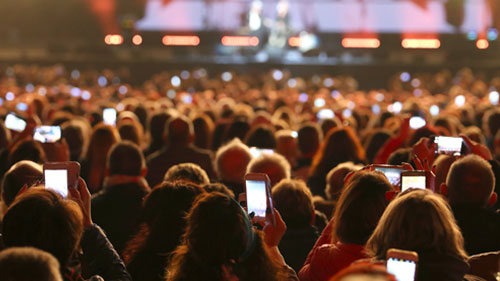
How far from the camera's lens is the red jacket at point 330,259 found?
459 cm

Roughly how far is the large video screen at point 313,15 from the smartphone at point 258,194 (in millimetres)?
28896

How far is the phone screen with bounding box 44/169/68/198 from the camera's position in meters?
5.16

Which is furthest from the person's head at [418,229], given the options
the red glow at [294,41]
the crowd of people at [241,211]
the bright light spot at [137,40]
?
the red glow at [294,41]

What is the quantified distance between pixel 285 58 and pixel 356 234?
112 feet

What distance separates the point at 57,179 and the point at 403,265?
258 cm

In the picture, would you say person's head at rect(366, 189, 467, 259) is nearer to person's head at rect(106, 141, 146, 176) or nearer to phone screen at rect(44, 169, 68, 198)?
phone screen at rect(44, 169, 68, 198)

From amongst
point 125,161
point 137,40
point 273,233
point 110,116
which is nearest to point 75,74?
point 137,40

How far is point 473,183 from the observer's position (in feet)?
19.2

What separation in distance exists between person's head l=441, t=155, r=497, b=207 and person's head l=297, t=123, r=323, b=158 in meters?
4.24

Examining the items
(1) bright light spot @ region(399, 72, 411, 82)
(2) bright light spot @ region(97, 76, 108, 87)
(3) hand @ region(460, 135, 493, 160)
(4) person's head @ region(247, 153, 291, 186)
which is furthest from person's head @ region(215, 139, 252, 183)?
(1) bright light spot @ region(399, 72, 411, 82)

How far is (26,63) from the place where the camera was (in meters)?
39.1

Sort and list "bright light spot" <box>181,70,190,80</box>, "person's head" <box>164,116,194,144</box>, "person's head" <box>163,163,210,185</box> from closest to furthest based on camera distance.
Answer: "person's head" <box>163,163,210,185</box> < "person's head" <box>164,116,194,144</box> < "bright light spot" <box>181,70,190,80</box>

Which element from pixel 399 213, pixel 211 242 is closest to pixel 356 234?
pixel 399 213

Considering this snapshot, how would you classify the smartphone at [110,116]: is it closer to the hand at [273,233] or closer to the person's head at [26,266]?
the hand at [273,233]
